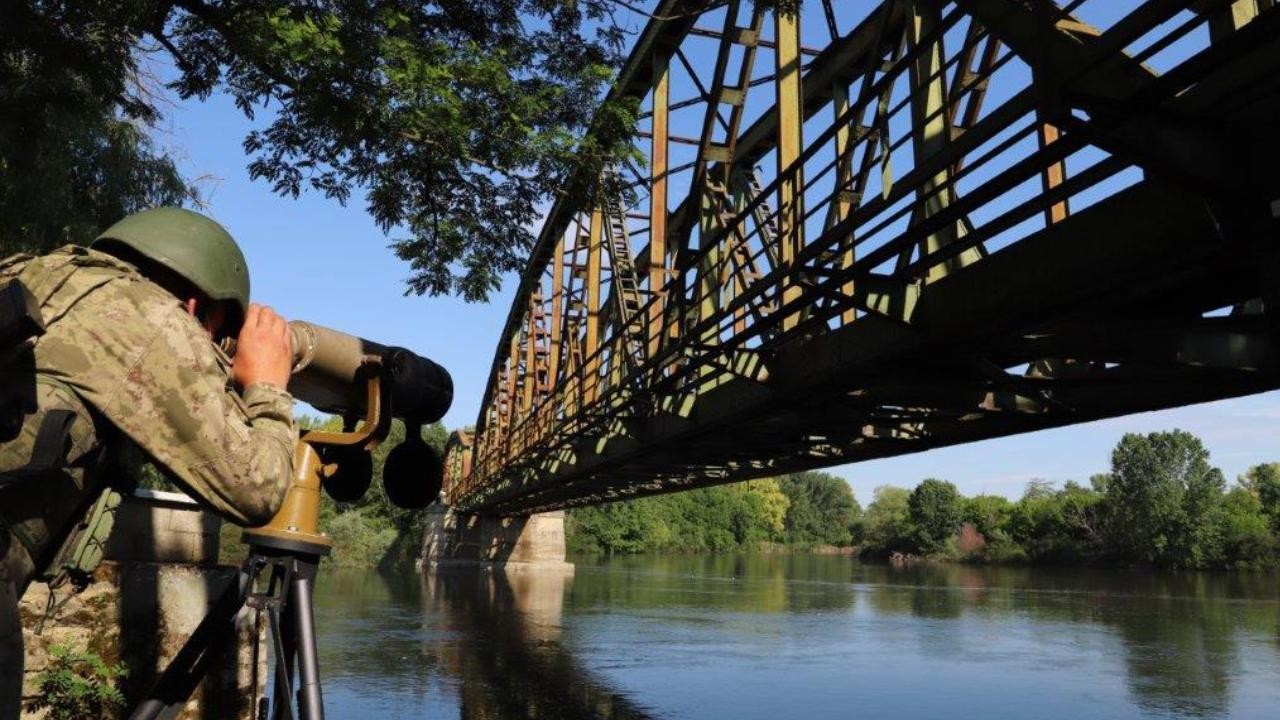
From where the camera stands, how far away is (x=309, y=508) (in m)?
2.17

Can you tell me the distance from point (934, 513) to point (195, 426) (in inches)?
3506

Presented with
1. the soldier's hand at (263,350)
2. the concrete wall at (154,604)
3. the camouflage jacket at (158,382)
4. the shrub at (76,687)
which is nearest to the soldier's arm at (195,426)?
the camouflage jacket at (158,382)

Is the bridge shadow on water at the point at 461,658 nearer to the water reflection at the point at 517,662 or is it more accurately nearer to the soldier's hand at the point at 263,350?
the water reflection at the point at 517,662

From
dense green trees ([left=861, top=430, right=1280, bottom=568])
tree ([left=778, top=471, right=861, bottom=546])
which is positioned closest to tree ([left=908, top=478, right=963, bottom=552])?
dense green trees ([left=861, top=430, right=1280, bottom=568])

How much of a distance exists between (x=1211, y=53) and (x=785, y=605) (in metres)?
27.8

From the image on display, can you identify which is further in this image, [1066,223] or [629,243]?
[629,243]

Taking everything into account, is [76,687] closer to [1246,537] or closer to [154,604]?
[154,604]

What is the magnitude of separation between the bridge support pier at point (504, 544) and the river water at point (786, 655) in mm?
13903

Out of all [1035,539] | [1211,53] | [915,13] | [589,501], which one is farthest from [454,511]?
[1211,53]

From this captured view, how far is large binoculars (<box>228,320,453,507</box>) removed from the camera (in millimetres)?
2248

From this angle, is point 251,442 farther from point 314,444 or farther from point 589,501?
point 589,501

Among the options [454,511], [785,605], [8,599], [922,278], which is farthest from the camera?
[454,511]

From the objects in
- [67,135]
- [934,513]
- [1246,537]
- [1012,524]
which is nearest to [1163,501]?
[1246,537]

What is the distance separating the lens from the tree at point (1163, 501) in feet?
211
